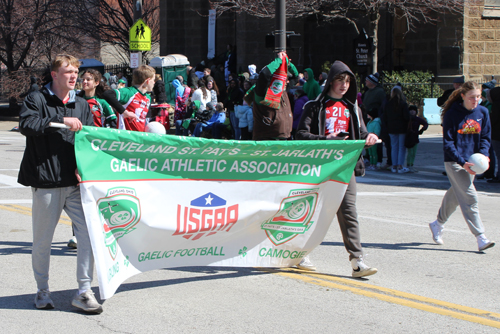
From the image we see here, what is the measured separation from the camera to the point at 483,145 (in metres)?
7.19

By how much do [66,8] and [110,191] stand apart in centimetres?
2943

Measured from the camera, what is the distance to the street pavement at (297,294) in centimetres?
472

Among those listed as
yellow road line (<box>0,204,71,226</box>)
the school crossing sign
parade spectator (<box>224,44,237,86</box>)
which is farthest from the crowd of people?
parade spectator (<box>224,44,237,86</box>)

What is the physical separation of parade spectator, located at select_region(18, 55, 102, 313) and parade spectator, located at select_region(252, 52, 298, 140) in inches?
118

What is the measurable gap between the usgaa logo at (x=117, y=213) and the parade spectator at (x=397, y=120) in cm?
1037

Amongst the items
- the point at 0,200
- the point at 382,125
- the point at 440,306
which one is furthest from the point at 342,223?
the point at 382,125

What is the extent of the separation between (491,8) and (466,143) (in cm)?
1908

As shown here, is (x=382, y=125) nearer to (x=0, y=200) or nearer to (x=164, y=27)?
(x=0, y=200)

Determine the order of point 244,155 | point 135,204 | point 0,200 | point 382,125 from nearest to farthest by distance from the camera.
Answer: point 135,204, point 244,155, point 0,200, point 382,125

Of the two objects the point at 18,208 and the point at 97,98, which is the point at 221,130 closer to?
the point at 18,208

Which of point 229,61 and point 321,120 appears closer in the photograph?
point 321,120

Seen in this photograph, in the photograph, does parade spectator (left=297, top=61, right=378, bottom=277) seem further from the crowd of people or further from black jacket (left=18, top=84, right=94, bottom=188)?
black jacket (left=18, top=84, right=94, bottom=188)

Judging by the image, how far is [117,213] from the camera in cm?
493

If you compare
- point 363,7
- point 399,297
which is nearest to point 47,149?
point 399,297
